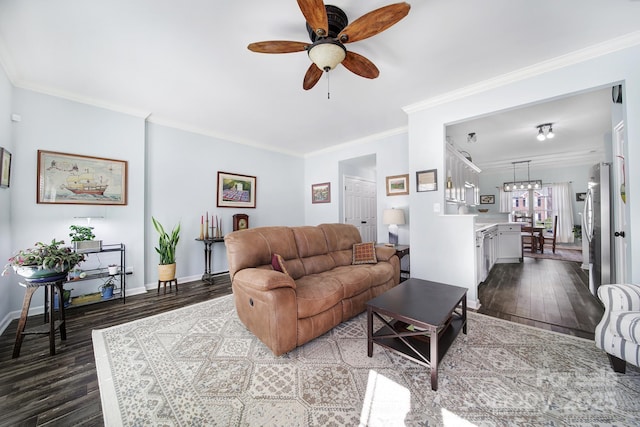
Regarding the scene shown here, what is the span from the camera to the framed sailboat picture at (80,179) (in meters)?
2.83

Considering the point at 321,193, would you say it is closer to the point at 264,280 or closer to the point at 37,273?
the point at 264,280

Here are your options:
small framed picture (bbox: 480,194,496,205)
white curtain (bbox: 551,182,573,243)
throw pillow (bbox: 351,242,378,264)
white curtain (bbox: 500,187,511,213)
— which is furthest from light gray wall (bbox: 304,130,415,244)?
white curtain (bbox: 551,182,573,243)

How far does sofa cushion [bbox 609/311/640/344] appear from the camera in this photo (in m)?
1.47

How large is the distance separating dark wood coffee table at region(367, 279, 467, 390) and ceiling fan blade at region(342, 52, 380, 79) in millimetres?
2005

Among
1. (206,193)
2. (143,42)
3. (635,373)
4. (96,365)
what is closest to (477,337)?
(635,373)

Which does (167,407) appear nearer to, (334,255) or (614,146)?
(334,255)

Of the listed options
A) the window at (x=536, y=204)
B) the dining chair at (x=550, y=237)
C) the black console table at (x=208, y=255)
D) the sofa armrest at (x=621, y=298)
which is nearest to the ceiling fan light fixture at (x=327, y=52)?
the sofa armrest at (x=621, y=298)

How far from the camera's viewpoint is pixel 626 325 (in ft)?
4.97

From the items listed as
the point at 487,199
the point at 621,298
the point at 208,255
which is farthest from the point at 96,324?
the point at 487,199

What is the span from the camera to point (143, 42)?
6.80 ft

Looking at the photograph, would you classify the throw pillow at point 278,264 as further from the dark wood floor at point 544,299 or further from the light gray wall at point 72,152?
the light gray wall at point 72,152

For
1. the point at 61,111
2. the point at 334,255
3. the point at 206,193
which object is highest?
the point at 61,111

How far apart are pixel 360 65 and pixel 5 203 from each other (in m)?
3.94

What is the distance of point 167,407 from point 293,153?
198 inches
